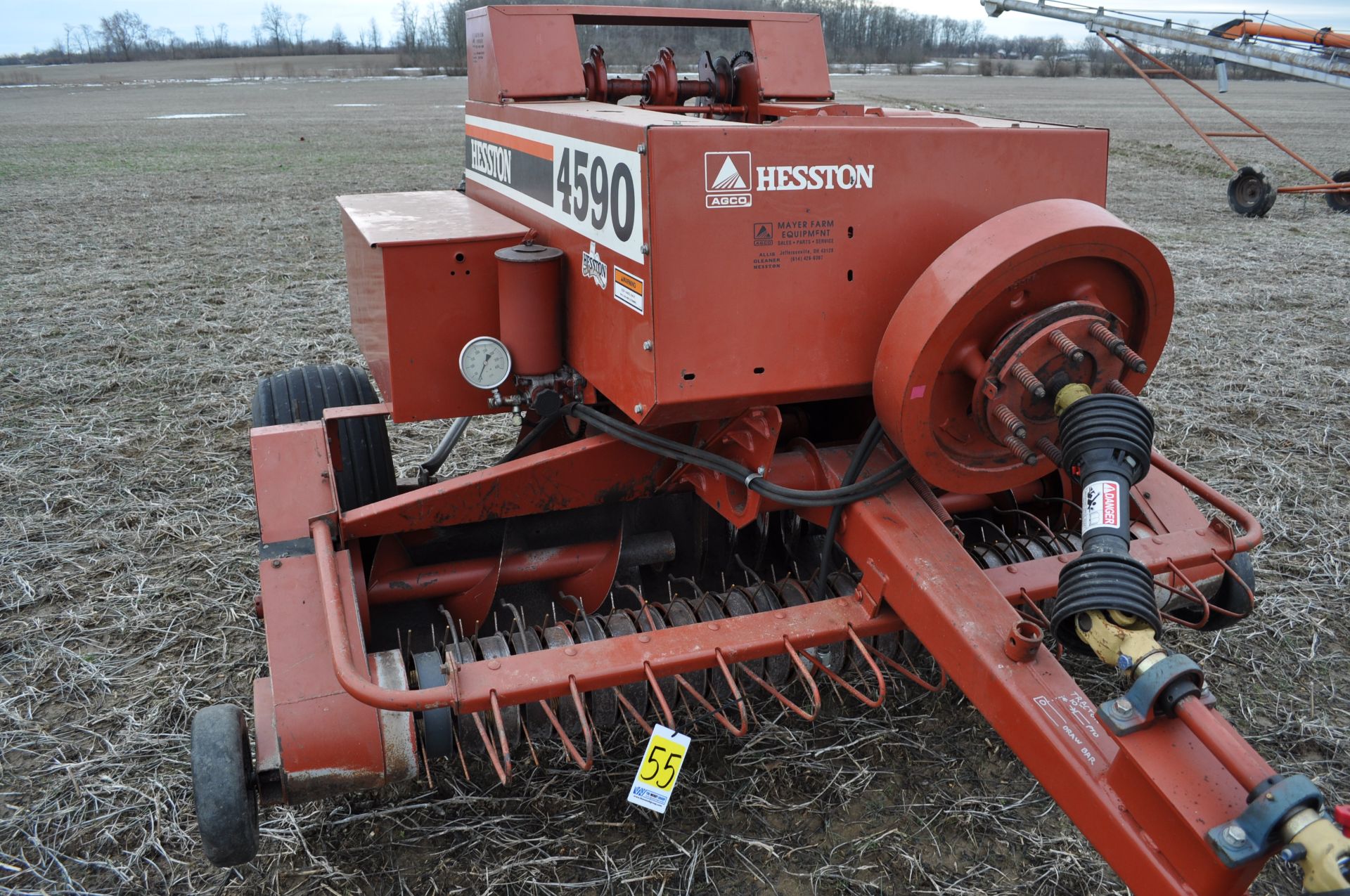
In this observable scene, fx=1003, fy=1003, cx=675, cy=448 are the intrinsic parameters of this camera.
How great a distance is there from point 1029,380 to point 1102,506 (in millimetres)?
348

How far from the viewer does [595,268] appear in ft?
8.65

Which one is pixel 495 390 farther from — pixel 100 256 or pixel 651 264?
pixel 100 256

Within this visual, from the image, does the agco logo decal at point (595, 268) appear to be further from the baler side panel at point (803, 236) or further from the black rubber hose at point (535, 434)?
the black rubber hose at point (535, 434)

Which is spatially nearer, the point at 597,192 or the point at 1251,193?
the point at 597,192

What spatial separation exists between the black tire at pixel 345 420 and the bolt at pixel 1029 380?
2109mm

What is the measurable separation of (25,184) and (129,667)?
46.0 ft

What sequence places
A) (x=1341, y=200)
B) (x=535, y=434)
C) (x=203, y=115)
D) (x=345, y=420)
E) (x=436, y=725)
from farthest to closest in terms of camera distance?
(x=203, y=115) → (x=1341, y=200) → (x=345, y=420) → (x=535, y=434) → (x=436, y=725)

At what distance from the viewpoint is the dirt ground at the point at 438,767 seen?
2.54m

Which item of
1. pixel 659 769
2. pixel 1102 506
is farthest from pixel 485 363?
pixel 1102 506

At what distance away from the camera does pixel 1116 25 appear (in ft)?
36.2

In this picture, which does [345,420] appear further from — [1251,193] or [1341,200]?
[1341,200]

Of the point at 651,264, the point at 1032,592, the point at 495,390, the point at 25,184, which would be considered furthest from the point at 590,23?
the point at 25,184

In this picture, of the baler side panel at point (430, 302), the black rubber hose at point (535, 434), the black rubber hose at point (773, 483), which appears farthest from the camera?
the black rubber hose at point (535, 434)

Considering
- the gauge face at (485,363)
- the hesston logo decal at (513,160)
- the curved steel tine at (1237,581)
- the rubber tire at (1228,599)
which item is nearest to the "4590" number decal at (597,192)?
the hesston logo decal at (513,160)
